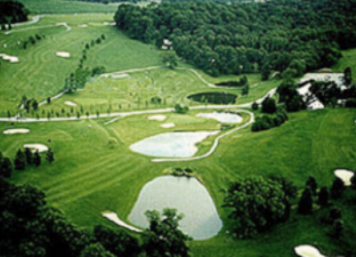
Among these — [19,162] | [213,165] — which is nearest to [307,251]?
[213,165]

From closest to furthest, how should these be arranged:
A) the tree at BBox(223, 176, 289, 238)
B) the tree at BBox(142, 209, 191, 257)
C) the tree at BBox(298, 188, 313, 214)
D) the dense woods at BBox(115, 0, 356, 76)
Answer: the tree at BBox(142, 209, 191, 257)
the tree at BBox(223, 176, 289, 238)
the tree at BBox(298, 188, 313, 214)
the dense woods at BBox(115, 0, 356, 76)

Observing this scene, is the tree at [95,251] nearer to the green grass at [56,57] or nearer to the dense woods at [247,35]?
the green grass at [56,57]

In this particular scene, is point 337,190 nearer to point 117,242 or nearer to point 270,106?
point 117,242

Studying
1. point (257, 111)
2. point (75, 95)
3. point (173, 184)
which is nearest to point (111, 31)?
point (75, 95)

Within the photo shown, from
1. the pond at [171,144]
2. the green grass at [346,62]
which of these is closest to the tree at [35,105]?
the pond at [171,144]

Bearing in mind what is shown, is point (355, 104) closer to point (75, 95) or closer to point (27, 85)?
point (75, 95)

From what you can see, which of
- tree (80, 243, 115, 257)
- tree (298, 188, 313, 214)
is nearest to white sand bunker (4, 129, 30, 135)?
tree (80, 243, 115, 257)

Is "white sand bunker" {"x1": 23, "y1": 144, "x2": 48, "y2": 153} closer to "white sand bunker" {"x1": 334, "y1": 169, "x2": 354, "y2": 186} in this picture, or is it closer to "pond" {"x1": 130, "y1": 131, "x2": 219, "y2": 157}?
"pond" {"x1": 130, "y1": 131, "x2": 219, "y2": 157}
